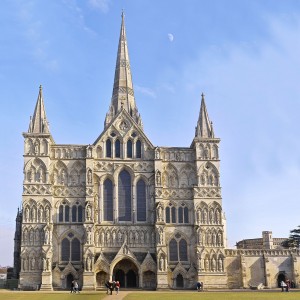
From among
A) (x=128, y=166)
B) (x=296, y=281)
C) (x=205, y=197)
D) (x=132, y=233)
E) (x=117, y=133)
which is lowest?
(x=296, y=281)

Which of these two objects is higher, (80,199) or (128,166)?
(128,166)

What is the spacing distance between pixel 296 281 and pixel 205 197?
Answer: 1405 centimetres

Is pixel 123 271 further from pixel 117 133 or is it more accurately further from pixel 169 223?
pixel 117 133

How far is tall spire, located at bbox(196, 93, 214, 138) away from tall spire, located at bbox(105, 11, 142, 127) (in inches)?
291

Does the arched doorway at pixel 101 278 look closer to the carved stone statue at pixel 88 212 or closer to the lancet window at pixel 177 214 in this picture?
the carved stone statue at pixel 88 212

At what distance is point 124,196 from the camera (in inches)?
2435

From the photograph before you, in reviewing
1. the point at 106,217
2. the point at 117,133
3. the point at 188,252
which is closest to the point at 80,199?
the point at 106,217

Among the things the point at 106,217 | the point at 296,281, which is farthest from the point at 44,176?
the point at 296,281

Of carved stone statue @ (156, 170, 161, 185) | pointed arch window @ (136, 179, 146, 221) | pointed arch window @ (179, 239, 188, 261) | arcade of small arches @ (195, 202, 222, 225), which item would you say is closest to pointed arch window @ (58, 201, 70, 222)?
pointed arch window @ (136, 179, 146, 221)

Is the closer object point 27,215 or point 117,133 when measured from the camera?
point 27,215

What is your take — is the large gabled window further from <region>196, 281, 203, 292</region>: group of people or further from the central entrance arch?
<region>196, 281, 203, 292</region>: group of people

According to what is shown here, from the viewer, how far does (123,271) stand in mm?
59781

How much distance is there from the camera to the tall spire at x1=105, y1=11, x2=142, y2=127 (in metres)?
68.3

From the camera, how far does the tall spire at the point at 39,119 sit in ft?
204
